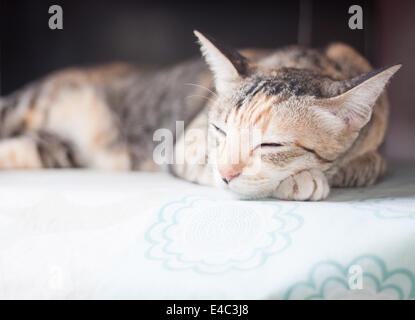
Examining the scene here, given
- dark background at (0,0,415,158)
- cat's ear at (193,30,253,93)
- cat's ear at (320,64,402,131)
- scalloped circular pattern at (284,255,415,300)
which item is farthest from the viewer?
dark background at (0,0,415,158)

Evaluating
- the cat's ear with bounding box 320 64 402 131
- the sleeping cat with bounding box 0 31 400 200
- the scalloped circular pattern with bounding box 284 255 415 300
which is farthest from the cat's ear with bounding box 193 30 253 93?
the scalloped circular pattern with bounding box 284 255 415 300

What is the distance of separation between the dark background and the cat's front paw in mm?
1082

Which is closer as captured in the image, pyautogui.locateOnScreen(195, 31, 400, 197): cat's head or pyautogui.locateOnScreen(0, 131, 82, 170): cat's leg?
pyautogui.locateOnScreen(195, 31, 400, 197): cat's head

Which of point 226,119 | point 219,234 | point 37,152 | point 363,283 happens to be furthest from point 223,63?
point 37,152

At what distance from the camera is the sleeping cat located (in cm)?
95

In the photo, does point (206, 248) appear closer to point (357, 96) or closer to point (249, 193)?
point (249, 193)

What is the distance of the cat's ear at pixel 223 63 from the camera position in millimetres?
1068

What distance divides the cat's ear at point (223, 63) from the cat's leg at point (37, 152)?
0.83 metres

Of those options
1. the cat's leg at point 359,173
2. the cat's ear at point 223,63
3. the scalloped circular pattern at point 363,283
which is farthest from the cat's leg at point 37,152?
the scalloped circular pattern at point 363,283

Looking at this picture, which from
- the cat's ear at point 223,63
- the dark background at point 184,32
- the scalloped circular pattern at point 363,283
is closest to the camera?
the scalloped circular pattern at point 363,283

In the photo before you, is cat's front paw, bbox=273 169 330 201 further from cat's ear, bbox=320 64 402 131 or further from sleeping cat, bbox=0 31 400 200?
cat's ear, bbox=320 64 402 131

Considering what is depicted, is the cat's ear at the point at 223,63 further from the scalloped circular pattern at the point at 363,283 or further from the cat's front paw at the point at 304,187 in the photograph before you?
the scalloped circular pattern at the point at 363,283

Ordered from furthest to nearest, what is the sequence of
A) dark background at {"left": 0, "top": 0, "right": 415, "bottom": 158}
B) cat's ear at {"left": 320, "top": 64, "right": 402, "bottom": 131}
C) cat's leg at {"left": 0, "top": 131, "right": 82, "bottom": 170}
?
dark background at {"left": 0, "top": 0, "right": 415, "bottom": 158} < cat's leg at {"left": 0, "top": 131, "right": 82, "bottom": 170} < cat's ear at {"left": 320, "top": 64, "right": 402, "bottom": 131}

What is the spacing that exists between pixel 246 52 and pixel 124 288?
1.28m
